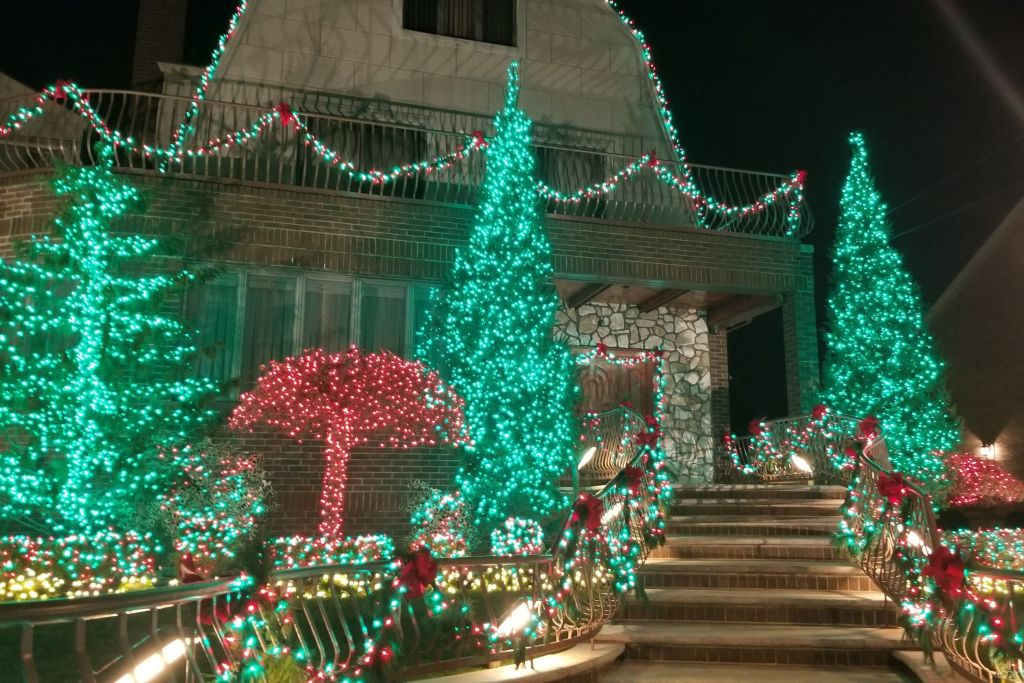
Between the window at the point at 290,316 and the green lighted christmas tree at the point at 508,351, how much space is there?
1.56 ft

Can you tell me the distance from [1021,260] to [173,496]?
1869cm

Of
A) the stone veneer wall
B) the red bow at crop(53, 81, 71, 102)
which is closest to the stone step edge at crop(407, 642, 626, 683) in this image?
the stone veneer wall

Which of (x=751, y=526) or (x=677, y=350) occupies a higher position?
(x=677, y=350)

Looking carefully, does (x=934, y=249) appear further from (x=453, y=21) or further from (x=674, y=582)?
(x=674, y=582)

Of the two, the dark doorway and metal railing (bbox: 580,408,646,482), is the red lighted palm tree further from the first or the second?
the dark doorway

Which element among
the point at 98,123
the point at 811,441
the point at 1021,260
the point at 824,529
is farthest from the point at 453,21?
the point at 1021,260

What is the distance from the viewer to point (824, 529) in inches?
345

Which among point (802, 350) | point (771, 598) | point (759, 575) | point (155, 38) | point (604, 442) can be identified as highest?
point (155, 38)

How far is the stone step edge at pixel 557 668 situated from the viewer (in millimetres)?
5547

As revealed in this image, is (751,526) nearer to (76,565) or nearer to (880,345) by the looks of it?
(76,565)

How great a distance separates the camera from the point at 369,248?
1088 cm

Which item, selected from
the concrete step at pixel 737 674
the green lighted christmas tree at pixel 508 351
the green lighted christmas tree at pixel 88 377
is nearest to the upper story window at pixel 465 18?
the green lighted christmas tree at pixel 508 351

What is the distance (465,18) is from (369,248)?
20.6ft

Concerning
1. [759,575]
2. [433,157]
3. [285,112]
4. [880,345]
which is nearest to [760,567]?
[759,575]
